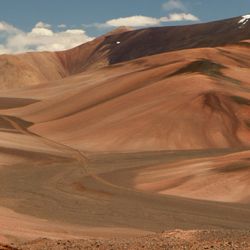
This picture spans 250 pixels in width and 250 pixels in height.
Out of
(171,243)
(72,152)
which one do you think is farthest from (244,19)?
(171,243)

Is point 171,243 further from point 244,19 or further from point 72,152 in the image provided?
point 244,19

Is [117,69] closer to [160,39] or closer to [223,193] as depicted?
[223,193]

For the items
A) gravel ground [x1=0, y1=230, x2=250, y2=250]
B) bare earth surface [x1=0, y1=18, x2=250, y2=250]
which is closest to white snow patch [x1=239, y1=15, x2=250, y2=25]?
bare earth surface [x1=0, y1=18, x2=250, y2=250]

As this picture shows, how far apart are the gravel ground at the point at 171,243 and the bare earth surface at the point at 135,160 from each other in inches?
1.0

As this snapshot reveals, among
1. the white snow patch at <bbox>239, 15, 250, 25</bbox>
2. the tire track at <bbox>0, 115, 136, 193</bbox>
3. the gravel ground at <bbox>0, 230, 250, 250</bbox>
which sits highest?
the white snow patch at <bbox>239, 15, 250, 25</bbox>

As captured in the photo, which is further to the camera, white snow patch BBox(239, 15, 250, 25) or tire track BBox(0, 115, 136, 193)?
white snow patch BBox(239, 15, 250, 25)

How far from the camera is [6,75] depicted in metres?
185

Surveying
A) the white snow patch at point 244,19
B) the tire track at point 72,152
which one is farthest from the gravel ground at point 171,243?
the white snow patch at point 244,19

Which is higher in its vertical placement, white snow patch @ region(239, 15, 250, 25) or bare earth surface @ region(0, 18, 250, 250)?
white snow patch @ region(239, 15, 250, 25)

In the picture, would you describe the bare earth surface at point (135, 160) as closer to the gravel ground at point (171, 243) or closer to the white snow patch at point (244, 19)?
the gravel ground at point (171, 243)

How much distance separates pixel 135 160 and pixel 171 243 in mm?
28493

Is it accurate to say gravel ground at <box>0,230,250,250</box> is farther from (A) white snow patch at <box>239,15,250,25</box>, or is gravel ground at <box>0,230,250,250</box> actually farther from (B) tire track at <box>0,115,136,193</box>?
(A) white snow patch at <box>239,15,250,25</box>

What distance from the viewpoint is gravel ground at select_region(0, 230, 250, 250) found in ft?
40.3

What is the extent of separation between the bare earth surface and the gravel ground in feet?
0.08
